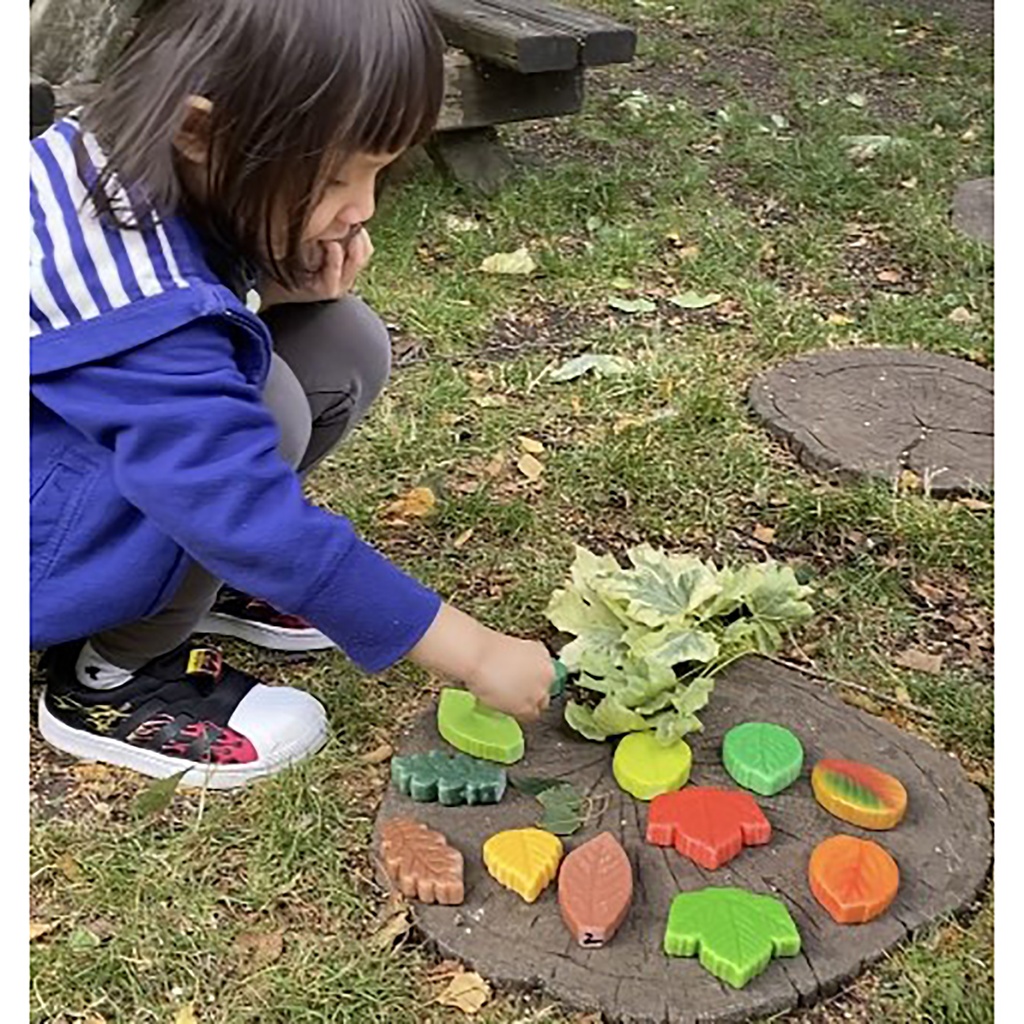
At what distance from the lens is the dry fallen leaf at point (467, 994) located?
1.65 metres

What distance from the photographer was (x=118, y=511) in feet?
5.81

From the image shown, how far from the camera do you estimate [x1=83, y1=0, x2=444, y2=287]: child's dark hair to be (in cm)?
156

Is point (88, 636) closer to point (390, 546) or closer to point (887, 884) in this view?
point (390, 546)

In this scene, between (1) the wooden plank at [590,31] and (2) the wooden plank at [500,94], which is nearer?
(1) the wooden plank at [590,31]

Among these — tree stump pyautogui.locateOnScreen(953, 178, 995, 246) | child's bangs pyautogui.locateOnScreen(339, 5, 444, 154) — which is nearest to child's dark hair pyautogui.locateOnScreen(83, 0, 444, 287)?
child's bangs pyautogui.locateOnScreen(339, 5, 444, 154)

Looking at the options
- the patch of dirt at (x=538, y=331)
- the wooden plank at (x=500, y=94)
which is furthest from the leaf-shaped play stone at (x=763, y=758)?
the wooden plank at (x=500, y=94)

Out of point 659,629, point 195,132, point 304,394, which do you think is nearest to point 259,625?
point 304,394

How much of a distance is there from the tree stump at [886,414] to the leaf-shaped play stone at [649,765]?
2.95 feet

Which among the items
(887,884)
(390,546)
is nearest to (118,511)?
(390,546)

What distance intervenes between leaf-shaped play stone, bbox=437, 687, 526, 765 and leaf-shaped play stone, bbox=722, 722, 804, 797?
0.25 metres

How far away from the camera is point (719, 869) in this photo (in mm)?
1785

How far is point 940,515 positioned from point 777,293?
3.29 feet

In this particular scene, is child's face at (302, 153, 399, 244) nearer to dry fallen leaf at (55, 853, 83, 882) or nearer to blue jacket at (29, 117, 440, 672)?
blue jacket at (29, 117, 440, 672)

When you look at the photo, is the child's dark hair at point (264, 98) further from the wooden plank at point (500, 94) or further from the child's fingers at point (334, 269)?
the wooden plank at point (500, 94)
